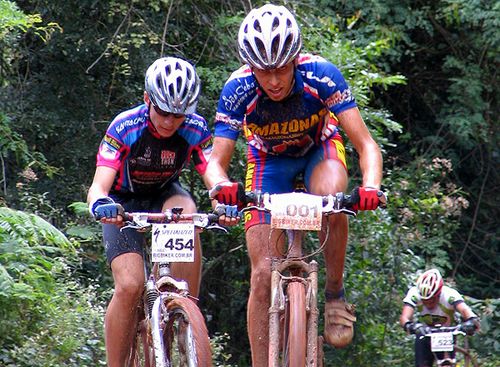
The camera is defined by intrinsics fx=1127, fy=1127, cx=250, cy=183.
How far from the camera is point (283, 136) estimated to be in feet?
20.7

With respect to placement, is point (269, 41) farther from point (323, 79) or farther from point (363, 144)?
point (363, 144)

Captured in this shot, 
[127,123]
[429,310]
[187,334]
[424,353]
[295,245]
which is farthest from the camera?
[429,310]

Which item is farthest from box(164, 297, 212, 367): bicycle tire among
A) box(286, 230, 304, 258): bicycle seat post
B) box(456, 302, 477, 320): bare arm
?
box(456, 302, 477, 320): bare arm

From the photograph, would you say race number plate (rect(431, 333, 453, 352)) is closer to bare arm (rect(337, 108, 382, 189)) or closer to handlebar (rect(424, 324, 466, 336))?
handlebar (rect(424, 324, 466, 336))

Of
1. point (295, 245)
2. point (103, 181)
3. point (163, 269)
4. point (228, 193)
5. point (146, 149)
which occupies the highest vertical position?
point (146, 149)

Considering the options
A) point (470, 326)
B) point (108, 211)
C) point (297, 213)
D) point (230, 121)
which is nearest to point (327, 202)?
point (297, 213)

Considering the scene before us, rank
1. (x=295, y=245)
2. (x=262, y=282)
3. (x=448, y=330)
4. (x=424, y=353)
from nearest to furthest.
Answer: (x=295, y=245)
(x=262, y=282)
(x=424, y=353)
(x=448, y=330)

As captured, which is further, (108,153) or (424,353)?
(424,353)

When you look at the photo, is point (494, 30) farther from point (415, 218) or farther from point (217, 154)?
point (217, 154)

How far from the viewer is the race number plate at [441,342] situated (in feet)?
34.4

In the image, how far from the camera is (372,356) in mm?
11039

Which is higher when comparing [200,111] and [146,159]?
[200,111]

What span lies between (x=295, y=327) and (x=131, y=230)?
1.29m

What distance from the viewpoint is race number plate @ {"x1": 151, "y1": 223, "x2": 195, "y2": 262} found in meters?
5.71
